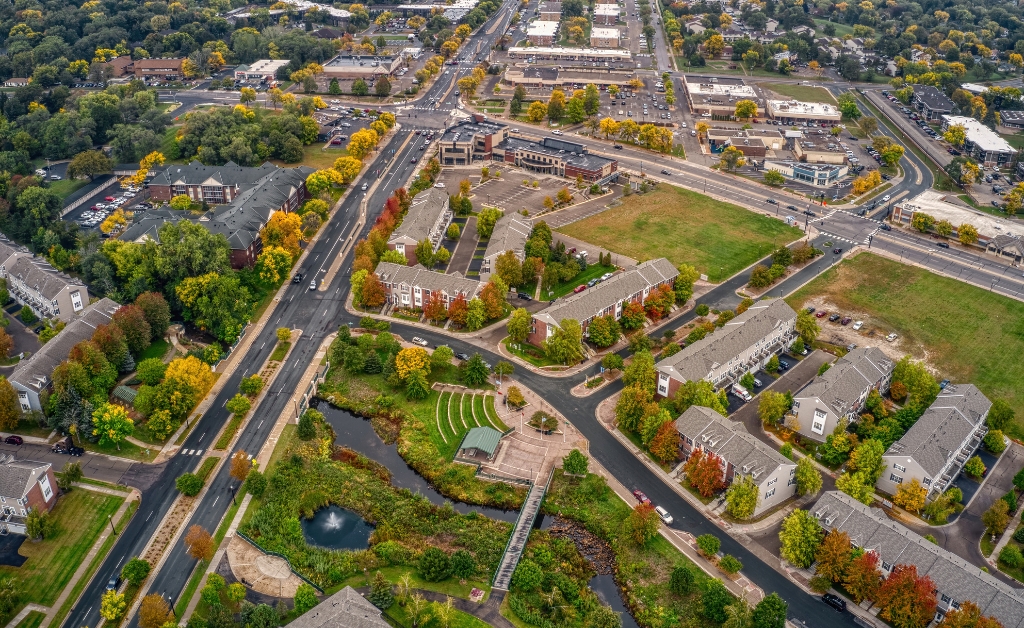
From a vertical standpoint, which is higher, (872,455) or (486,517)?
(872,455)

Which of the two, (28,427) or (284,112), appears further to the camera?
(284,112)

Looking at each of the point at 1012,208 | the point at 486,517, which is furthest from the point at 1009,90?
the point at 486,517

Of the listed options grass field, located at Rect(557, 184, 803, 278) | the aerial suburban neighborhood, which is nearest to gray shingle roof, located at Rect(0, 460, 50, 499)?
the aerial suburban neighborhood

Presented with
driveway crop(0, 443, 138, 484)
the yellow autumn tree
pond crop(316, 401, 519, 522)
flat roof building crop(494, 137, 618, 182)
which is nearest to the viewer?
pond crop(316, 401, 519, 522)

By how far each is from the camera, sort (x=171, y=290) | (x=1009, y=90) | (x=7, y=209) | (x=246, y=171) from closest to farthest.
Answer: (x=171, y=290) → (x=7, y=209) → (x=246, y=171) → (x=1009, y=90)

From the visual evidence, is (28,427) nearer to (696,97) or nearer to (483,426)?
(483,426)

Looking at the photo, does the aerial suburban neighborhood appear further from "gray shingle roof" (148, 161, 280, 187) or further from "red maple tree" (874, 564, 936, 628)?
"gray shingle roof" (148, 161, 280, 187)
